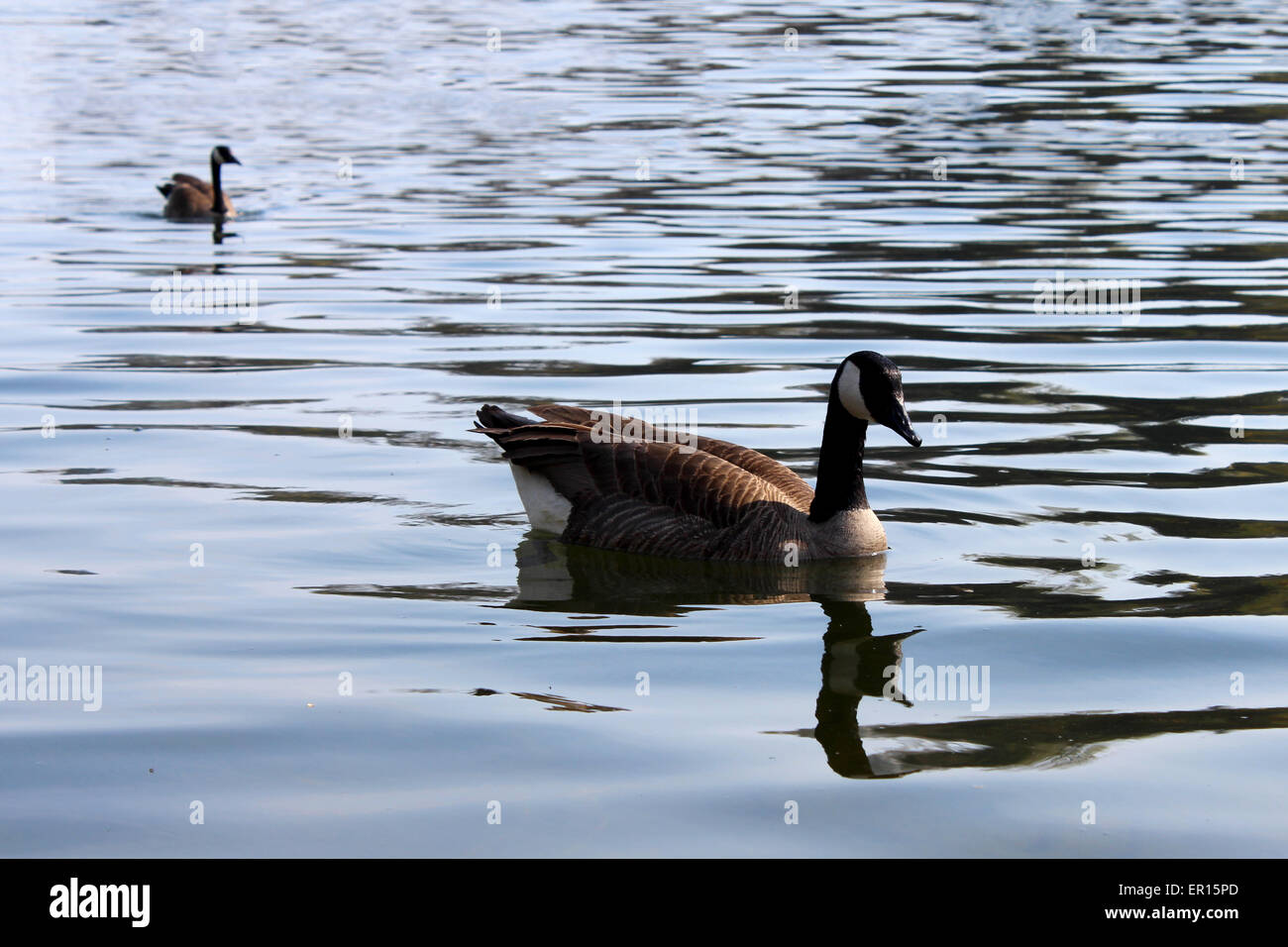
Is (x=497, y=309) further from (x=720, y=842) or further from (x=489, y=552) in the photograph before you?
(x=720, y=842)

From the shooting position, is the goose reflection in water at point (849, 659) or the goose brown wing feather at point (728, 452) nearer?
the goose reflection in water at point (849, 659)

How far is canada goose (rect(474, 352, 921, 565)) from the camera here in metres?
10.1

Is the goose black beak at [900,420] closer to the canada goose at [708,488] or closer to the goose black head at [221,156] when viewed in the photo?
the canada goose at [708,488]

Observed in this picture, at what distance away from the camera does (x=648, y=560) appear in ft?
33.8

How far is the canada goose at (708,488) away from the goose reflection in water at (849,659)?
0.14 meters

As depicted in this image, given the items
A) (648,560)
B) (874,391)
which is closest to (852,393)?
(874,391)

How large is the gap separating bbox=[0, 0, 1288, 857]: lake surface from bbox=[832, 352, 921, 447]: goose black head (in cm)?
86

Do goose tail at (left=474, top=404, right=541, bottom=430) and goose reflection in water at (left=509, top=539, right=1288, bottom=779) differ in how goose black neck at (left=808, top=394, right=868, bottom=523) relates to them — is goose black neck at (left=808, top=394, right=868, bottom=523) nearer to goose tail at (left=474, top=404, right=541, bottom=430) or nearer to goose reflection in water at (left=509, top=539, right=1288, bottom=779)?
goose reflection in water at (left=509, top=539, right=1288, bottom=779)

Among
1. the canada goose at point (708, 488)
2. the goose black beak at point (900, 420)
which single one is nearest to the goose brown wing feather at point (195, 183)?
the canada goose at point (708, 488)

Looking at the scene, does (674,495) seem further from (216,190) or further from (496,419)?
(216,190)

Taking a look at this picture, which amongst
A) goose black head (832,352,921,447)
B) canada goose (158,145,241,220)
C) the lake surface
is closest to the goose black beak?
goose black head (832,352,921,447)

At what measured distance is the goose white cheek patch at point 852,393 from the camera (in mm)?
9977

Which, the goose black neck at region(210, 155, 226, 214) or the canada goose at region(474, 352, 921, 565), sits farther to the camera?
the goose black neck at region(210, 155, 226, 214)

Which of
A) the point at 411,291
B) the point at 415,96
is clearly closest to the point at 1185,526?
the point at 411,291
